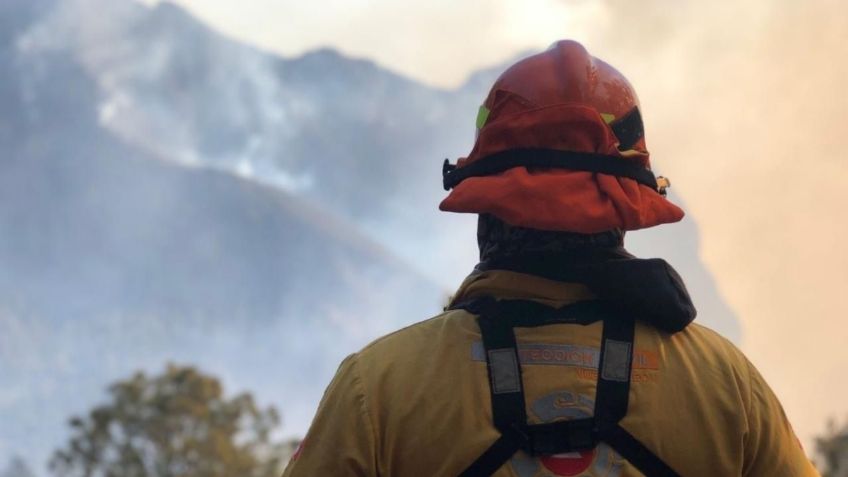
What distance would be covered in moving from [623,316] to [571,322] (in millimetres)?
128

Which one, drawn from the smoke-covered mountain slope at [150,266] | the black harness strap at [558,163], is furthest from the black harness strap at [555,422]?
the smoke-covered mountain slope at [150,266]

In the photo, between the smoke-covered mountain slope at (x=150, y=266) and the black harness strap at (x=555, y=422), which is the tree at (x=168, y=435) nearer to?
the black harness strap at (x=555, y=422)

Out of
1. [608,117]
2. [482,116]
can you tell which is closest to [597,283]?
[608,117]

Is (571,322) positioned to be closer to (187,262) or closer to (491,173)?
(491,173)

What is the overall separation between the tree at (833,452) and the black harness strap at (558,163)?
1829cm

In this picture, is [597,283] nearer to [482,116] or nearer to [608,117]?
[608,117]

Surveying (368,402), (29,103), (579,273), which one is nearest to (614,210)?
(579,273)

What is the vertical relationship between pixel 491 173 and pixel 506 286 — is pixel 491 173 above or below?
above

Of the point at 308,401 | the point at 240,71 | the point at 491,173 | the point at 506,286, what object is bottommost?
the point at 506,286

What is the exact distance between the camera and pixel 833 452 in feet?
67.7

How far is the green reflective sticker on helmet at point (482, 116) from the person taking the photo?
294cm

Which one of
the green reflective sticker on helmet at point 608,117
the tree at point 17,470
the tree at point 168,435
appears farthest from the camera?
the tree at point 17,470

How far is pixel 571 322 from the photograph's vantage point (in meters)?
2.71

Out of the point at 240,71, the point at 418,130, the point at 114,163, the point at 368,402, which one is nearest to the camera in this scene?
the point at 368,402
